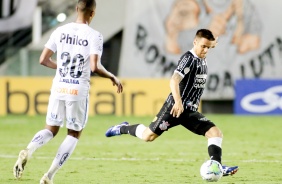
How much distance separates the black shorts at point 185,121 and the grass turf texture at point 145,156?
62cm

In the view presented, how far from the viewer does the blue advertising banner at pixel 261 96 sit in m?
Result: 25.2

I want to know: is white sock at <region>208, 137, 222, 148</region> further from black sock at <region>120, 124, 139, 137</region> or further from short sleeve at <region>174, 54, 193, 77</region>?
black sock at <region>120, 124, 139, 137</region>

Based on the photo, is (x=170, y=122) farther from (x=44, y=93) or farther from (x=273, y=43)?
(x=273, y=43)

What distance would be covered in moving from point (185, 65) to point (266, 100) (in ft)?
49.3

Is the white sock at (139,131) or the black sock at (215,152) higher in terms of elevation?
the white sock at (139,131)

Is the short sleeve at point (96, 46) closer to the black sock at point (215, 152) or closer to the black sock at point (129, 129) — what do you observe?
the black sock at point (215, 152)

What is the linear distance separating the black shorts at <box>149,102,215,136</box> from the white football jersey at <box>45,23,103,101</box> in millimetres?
1709

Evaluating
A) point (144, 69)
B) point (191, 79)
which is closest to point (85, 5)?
point (191, 79)

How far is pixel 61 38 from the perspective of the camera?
9.62 meters

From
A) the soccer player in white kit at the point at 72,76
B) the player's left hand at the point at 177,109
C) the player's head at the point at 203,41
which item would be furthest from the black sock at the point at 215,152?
the soccer player in white kit at the point at 72,76

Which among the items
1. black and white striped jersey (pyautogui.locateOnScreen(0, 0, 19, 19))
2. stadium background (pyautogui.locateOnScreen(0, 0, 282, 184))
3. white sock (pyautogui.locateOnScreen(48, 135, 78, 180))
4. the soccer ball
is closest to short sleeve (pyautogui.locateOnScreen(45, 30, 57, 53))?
white sock (pyautogui.locateOnScreen(48, 135, 78, 180))

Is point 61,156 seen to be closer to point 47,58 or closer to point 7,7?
point 47,58

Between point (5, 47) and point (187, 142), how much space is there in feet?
38.3

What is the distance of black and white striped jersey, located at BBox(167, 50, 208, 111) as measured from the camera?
420 inches
